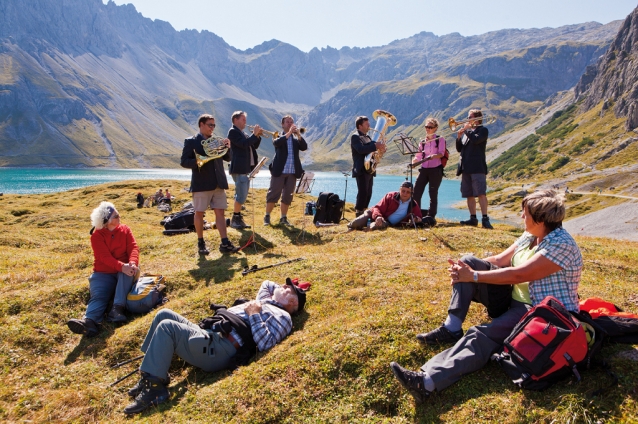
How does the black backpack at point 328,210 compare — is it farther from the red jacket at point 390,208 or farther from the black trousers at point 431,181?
the black trousers at point 431,181

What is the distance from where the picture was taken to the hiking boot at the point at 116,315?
7993mm

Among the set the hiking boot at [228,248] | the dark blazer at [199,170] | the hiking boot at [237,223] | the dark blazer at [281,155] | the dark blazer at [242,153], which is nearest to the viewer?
the dark blazer at [199,170]

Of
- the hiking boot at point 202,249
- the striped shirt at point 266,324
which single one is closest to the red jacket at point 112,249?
the hiking boot at point 202,249

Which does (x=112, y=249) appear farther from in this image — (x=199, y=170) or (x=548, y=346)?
(x=548, y=346)

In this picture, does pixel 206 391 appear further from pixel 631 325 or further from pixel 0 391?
pixel 631 325

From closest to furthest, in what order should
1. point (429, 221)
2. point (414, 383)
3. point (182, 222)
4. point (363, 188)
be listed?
1. point (414, 383)
2. point (429, 221)
3. point (363, 188)
4. point (182, 222)

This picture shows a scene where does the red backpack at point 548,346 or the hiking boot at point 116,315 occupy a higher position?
the red backpack at point 548,346

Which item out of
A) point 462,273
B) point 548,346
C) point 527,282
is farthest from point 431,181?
point 548,346

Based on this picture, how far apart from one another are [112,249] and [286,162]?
7.57m

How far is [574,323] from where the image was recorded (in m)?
4.34

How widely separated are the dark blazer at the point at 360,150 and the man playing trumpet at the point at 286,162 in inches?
77.7

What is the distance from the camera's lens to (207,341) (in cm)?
617

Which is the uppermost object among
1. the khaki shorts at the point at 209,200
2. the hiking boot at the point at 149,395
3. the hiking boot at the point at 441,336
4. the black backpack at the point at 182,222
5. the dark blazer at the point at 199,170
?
the dark blazer at the point at 199,170

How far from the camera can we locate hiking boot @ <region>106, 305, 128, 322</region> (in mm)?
7993
